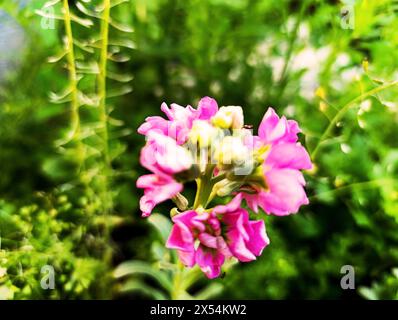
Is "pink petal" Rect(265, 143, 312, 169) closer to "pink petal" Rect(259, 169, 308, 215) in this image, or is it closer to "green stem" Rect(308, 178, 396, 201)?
"pink petal" Rect(259, 169, 308, 215)

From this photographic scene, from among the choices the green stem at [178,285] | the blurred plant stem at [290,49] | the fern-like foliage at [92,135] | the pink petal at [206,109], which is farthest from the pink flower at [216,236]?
the blurred plant stem at [290,49]

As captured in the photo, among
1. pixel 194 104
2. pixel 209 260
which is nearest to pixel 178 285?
pixel 209 260

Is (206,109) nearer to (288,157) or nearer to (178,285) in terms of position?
(288,157)

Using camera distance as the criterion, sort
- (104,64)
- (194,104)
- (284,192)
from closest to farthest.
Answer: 1. (284,192)
2. (104,64)
3. (194,104)

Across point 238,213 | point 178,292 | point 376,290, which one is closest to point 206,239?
point 238,213

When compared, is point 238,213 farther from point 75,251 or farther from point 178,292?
point 75,251

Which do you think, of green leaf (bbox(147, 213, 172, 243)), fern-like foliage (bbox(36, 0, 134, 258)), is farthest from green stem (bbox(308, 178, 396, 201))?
fern-like foliage (bbox(36, 0, 134, 258))

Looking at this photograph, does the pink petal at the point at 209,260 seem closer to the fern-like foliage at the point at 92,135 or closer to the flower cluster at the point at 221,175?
the flower cluster at the point at 221,175

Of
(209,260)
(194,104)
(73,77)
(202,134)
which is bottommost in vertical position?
(209,260)
